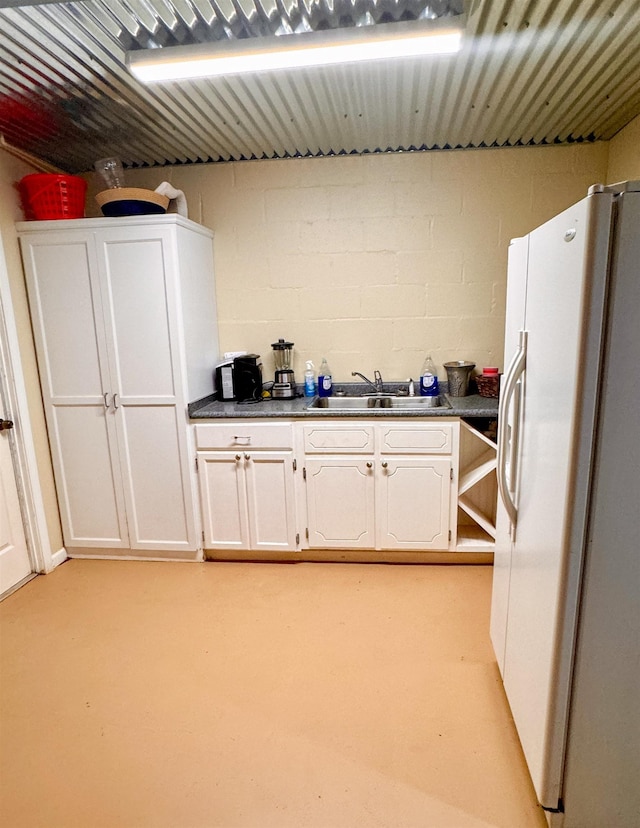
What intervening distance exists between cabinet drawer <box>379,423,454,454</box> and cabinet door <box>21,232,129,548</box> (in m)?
1.63

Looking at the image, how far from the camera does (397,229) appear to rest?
297 cm

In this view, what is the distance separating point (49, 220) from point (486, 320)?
268 cm

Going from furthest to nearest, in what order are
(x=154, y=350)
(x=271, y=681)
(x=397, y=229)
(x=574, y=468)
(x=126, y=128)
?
(x=397, y=229) → (x=154, y=350) → (x=126, y=128) → (x=271, y=681) → (x=574, y=468)

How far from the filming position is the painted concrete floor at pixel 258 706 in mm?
1420

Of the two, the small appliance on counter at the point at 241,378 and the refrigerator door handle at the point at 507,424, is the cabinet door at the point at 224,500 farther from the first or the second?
the refrigerator door handle at the point at 507,424

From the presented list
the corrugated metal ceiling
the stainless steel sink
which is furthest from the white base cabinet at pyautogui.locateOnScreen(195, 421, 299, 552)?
the corrugated metal ceiling

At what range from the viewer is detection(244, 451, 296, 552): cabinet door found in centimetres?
Result: 269

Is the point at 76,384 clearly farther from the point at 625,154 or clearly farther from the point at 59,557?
the point at 625,154

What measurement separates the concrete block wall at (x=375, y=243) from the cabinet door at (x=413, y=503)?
2.51 feet

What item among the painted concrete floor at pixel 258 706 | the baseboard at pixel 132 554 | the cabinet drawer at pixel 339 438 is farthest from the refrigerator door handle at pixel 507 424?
the baseboard at pixel 132 554

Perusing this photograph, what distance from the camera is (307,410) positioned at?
2629mm

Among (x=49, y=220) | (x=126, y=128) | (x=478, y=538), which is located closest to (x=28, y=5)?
(x=126, y=128)

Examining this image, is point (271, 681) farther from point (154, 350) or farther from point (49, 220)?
point (49, 220)

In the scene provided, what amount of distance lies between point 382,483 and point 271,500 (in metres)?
0.67
